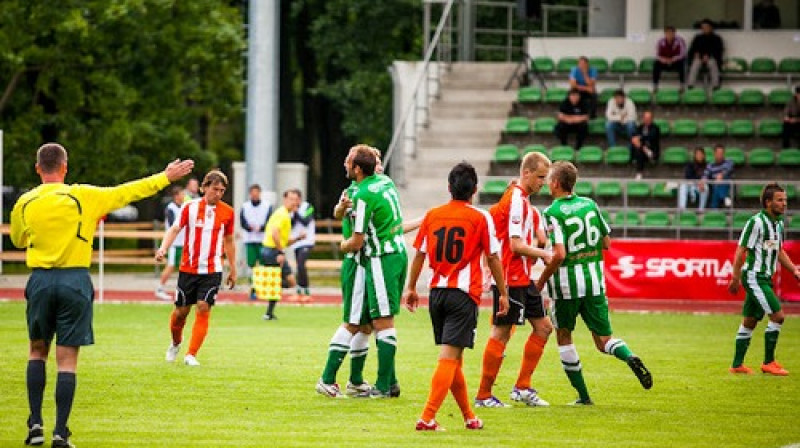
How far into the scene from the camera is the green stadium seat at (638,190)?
31.6 meters

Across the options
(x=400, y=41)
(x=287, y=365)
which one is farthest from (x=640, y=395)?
(x=400, y=41)

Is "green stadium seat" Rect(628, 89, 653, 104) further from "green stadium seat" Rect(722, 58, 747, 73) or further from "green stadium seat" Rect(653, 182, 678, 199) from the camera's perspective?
"green stadium seat" Rect(653, 182, 678, 199)

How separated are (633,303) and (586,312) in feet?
49.3

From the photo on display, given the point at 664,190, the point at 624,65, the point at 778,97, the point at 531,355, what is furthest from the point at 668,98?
the point at 531,355

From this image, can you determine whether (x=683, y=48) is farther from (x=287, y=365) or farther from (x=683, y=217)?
(x=287, y=365)

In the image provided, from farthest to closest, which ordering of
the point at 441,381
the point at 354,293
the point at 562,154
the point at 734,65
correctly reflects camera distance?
1. the point at 734,65
2. the point at 562,154
3. the point at 354,293
4. the point at 441,381

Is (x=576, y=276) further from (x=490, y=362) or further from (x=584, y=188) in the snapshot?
(x=584, y=188)

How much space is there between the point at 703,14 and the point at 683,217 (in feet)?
30.7

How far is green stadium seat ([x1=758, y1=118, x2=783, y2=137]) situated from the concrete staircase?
597cm

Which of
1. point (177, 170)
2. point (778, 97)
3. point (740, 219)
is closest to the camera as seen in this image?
point (177, 170)

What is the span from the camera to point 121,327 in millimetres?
21781

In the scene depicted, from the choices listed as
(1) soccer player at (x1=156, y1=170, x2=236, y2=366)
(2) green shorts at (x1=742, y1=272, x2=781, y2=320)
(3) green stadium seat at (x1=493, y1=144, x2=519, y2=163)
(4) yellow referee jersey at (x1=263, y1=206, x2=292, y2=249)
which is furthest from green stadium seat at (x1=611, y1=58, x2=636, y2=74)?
(1) soccer player at (x1=156, y1=170, x2=236, y2=366)

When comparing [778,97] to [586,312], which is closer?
[586,312]

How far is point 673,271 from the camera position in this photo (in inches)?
1098
